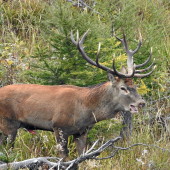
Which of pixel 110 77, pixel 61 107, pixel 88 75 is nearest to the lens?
pixel 61 107

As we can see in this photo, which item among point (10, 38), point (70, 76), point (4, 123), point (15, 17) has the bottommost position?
point (4, 123)

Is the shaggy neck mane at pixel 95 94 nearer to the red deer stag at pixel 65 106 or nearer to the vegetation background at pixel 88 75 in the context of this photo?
the red deer stag at pixel 65 106

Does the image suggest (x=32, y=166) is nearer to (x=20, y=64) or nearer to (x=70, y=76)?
(x=70, y=76)

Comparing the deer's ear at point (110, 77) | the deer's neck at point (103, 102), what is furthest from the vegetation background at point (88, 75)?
the deer's neck at point (103, 102)

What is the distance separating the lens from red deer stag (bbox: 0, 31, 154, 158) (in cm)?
499

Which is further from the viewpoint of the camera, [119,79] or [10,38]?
[10,38]

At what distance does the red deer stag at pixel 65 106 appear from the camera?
4.99 metres

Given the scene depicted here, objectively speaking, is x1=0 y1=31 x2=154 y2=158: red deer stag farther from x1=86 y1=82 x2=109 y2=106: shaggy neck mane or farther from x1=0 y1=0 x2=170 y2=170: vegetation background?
x1=0 y1=0 x2=170 y2=170: vegetation background

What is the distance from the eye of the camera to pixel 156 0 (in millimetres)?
10703

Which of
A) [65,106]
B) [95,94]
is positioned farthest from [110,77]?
[65,106]

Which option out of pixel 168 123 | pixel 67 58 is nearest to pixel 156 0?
pixel 168 123

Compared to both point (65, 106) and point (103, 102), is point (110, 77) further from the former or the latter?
point (65, 106)

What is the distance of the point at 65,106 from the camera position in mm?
5008

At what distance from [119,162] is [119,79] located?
4.23 ft
